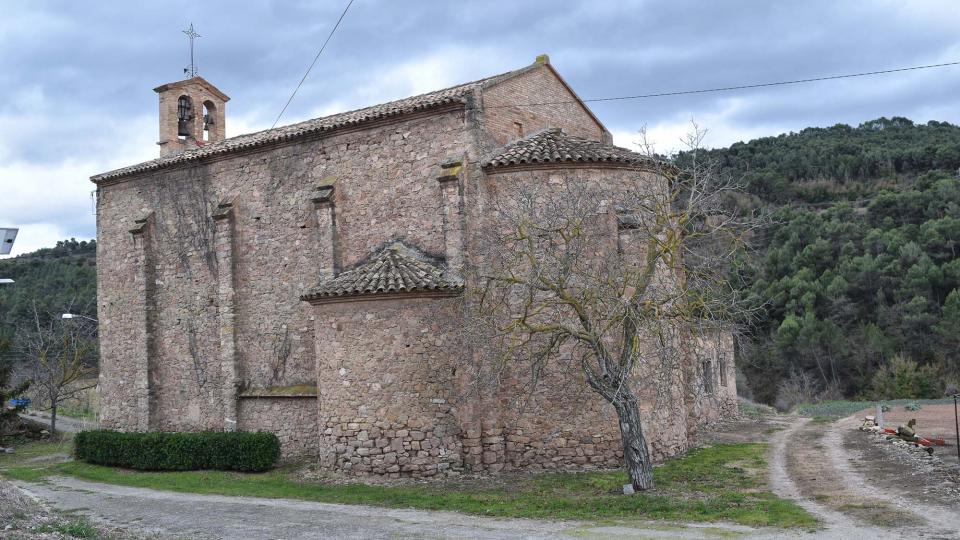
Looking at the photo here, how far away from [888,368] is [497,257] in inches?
1259

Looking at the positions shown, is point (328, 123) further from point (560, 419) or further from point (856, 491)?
point (856, 491)

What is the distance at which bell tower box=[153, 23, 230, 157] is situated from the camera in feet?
80.4

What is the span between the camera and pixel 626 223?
51.1ft

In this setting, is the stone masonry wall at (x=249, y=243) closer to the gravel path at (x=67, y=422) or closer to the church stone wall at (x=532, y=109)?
the church stone wall at (x=532, y=109)

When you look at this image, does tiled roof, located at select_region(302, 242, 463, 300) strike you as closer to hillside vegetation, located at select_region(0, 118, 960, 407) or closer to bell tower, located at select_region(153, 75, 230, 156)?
bell tower, located at select_region(153, 75, 230, 156)

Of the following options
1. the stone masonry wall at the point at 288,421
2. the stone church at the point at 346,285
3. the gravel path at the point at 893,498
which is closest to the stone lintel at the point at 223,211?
the stone church at the point at 346,285

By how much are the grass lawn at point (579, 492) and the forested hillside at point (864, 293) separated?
23.9 m

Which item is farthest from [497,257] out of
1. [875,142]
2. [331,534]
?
[875,142]

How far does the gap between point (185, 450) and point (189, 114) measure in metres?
11.2

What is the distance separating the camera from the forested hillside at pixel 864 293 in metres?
40.4

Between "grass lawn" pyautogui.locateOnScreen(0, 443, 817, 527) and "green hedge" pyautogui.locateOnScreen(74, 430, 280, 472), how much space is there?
12.1 inches

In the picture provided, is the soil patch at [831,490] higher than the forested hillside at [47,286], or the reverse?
the forested hillside at [47,286]

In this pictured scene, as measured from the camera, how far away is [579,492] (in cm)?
1350

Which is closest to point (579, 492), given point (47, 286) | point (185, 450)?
point (185, 450)
